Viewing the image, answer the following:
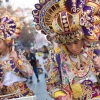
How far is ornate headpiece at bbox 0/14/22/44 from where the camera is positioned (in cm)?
413

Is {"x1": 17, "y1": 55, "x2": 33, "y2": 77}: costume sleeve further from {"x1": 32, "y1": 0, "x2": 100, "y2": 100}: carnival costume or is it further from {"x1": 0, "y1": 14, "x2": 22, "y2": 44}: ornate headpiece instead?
{"x1": 32, "y1": 0, "x2": 100, "y2": 100}: carnival costume

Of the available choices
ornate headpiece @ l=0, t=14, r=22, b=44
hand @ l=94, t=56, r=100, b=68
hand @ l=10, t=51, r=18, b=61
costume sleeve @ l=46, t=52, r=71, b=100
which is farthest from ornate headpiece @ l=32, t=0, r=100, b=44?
ornate headpiece @ l=0, t=14, r=22, b=44

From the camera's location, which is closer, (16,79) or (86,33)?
(86,33)

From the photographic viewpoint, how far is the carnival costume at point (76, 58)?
9.43 feet

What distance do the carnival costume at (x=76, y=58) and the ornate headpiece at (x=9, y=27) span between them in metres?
1.20

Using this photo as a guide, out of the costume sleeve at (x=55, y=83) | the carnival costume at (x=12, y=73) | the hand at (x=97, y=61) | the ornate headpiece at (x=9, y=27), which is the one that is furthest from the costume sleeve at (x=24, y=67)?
the hand at (x=97, y=61)

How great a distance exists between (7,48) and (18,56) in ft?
0.72

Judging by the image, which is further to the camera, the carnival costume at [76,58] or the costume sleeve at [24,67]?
the costume sleeve at [24,67]

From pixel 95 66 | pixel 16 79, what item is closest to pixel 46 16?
pixel 16 79

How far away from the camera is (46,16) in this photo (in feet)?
12.5

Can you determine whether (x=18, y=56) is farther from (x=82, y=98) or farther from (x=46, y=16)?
(x=82, y=98)

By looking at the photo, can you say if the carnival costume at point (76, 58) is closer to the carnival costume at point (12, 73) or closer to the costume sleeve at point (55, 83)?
the costume sleeve at point (55, 83)

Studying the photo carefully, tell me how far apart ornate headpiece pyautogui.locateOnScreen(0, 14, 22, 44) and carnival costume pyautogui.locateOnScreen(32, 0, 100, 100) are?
1.20 meters

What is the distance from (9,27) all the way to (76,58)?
153 cm
